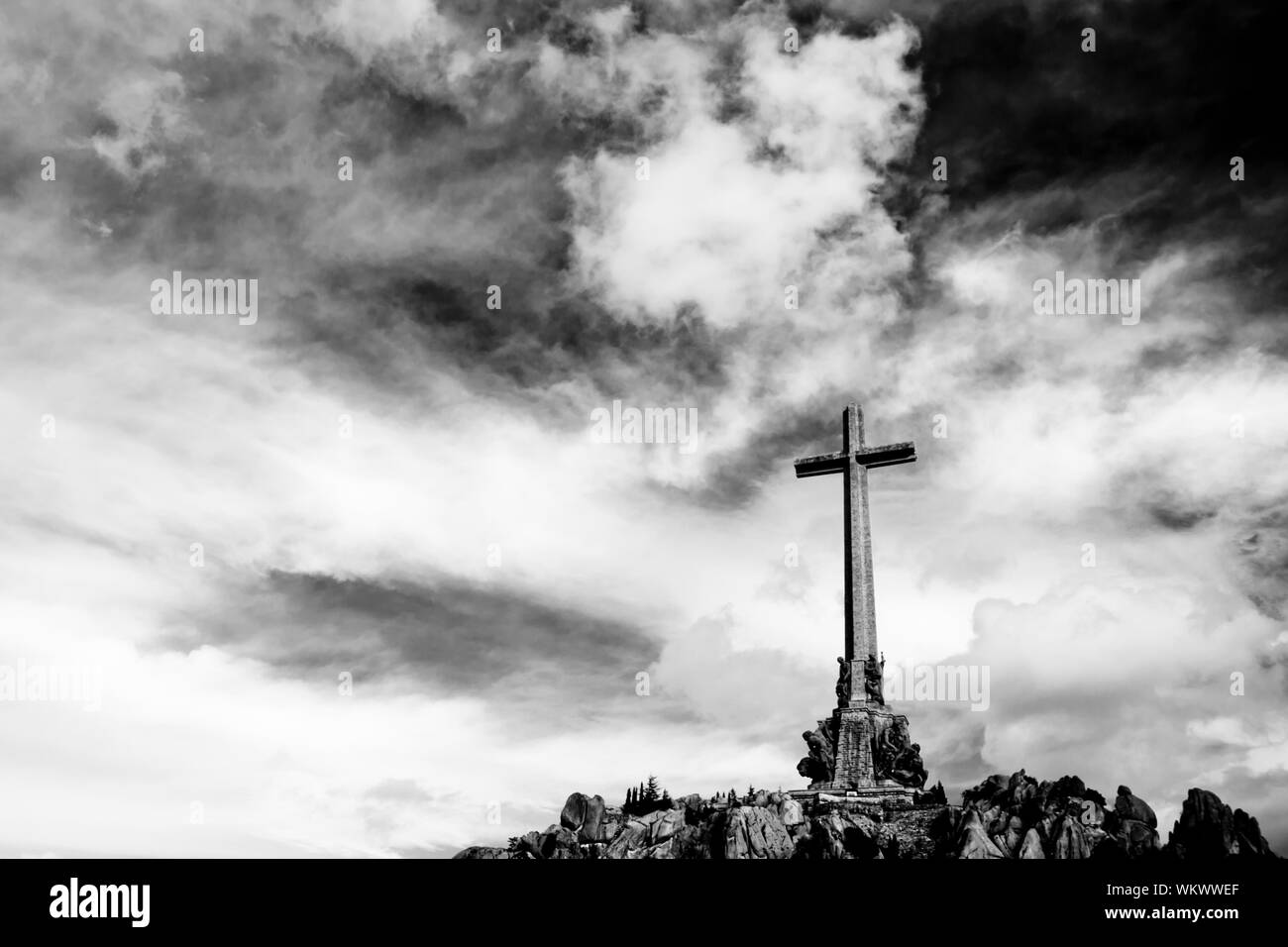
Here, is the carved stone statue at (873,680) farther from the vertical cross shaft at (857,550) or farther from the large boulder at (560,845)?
the large boulder at (560,845)

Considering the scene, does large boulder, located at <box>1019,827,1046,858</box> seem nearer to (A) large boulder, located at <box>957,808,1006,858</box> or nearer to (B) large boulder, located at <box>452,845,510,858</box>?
(A) large boulder, located at <box>957,808,1006,858</box>

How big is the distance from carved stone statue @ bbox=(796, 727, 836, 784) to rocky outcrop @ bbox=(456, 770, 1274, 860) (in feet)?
9.36

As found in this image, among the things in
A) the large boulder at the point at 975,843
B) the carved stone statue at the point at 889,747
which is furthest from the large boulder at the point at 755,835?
the carved stone statue at the point at 889,747

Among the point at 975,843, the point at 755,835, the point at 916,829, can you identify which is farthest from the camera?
the point at 916,829

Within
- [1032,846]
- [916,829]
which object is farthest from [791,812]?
[1032,846]

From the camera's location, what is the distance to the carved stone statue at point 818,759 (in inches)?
1901

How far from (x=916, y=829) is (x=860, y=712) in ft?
23.8

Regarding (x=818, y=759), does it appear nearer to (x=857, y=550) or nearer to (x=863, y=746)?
(x=863, y=746)

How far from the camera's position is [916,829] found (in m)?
41.7

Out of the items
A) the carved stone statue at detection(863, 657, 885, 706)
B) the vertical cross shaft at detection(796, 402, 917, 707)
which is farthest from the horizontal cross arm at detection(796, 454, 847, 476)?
the carved stone statue at detection(863, 657, 885, 706)
